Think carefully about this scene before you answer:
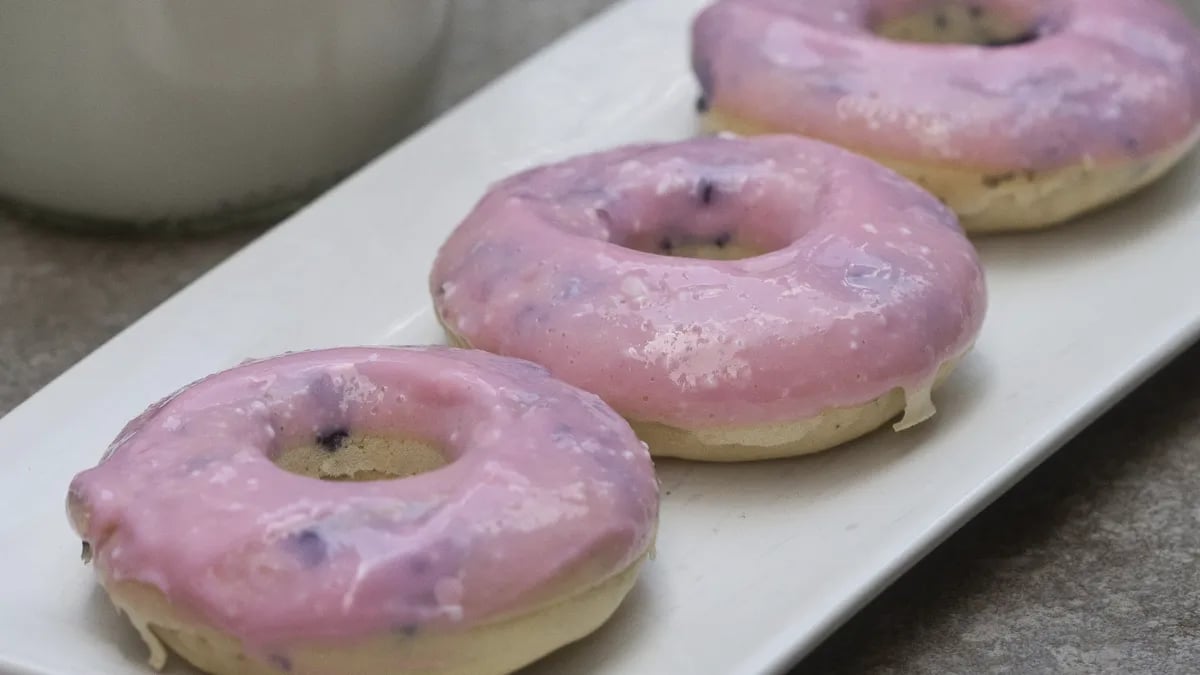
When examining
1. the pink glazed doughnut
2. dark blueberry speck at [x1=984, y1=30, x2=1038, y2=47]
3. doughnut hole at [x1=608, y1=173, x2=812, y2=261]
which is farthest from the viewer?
dark blueberry speck at [x1=984, y1=30, x2=1038, y2=47]

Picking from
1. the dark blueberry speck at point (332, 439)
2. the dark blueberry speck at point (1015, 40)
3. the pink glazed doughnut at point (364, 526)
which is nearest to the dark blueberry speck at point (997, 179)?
the dark blueberry speck at point (1015, 40)

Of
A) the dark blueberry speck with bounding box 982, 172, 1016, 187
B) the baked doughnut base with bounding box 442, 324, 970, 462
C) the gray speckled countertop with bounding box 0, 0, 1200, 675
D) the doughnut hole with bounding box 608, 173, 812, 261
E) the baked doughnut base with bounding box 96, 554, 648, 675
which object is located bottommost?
the gray speckled countertop with bounding box 0, 0, 1200, 675

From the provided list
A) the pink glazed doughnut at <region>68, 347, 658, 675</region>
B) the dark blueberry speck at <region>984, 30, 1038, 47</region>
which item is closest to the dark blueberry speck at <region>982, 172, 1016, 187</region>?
the dark blueberry speck at <region>984, 30, 1038, 47</region>

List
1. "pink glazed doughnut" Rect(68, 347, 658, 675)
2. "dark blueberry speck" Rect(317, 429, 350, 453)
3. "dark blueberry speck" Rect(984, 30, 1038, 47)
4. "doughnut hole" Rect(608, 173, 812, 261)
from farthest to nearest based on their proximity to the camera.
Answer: "dark blueberry speck" Rect(984, 30, 1038, 47)
"doughnut hole" Rect(608, 173, 812, 261)
"dark blueberry speck" Rect(317, 429, 350, 453)
"pink glazed doughnut" Rect(68, 347, 658, 675)

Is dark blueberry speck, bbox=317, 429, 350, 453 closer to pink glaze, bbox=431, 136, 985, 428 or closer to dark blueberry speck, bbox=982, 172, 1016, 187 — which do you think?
pink glaze, bbox=431, 136, 985, 428

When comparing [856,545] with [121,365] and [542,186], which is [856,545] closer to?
[542,186]

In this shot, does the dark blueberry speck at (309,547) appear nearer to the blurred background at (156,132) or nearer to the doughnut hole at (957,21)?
the blurred background at (156,132)

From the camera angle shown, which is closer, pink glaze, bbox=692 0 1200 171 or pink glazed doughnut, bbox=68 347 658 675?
pink glazed doughnut, bbox=68 347 658 675
